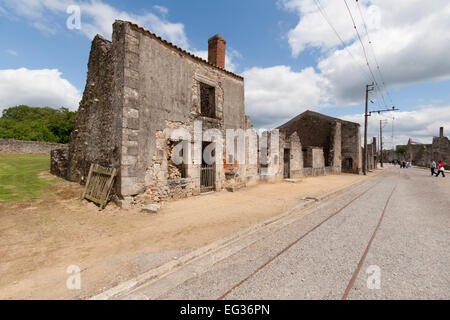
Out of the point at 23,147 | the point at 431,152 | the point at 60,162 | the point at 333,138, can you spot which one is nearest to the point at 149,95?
the point at 60,162

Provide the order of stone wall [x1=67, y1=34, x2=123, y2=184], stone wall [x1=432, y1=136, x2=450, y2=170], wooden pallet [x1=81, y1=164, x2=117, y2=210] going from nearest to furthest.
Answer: wooden pallet [x1=81, y1=164, x2=117, y2=210]
stone wall [x1=67, y1=34, x2=123, y2=184]
stone wall [x1=432, y1=136, x2=450, y2=170]

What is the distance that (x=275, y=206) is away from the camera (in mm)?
7156

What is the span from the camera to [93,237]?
441 cm

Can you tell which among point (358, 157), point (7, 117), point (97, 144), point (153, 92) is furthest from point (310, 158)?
point (7, 117)

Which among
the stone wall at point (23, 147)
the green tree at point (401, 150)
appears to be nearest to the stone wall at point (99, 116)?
the stone wall at point (23, 147)

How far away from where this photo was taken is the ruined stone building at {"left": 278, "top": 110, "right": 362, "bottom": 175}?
23125 millimetres

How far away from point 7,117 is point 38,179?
55111 millimetres

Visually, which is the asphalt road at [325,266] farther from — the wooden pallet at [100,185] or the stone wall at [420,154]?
the stone wall at [420,154]

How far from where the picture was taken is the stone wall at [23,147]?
763 inches

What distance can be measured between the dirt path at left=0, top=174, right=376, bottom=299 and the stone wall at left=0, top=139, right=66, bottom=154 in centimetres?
1760

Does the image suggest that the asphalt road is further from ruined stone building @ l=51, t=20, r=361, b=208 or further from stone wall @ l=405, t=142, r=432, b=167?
stone wall @ l=405, t=142, r=432, b=167

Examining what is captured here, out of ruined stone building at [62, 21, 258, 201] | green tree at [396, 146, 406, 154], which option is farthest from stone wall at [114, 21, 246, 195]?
green tree at [396, 146, 406, 154]

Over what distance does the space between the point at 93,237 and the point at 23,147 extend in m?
23.8

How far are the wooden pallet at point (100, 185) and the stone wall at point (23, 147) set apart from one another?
630 inches
